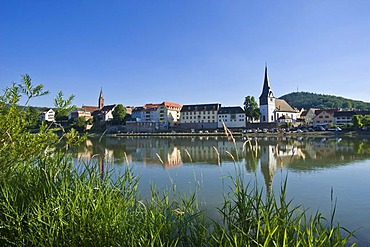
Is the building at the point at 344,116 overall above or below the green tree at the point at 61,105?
above

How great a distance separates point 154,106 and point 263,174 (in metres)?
92.6

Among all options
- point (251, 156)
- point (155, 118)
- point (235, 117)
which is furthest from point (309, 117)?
point (251, 156)

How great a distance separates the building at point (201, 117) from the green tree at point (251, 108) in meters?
11.1

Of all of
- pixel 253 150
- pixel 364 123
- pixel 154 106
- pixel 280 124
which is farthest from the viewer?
pixel 154 106

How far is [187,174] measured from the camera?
16094 millimetres

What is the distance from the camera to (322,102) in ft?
554

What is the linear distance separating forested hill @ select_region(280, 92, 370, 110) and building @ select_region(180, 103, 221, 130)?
8420 centimetres

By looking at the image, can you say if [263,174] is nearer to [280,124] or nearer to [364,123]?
[364,123]

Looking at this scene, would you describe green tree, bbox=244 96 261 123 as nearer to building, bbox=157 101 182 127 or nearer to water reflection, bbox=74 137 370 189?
building, bbox=157 101 182 127

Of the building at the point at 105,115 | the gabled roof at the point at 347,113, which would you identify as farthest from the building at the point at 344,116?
the building at the point at 105,115

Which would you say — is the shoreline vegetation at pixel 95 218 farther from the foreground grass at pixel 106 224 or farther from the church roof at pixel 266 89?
the church roof at pixel 266 89

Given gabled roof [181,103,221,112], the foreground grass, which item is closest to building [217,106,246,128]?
gabled roof [181,103,221,112]

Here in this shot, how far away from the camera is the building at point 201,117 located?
308ft

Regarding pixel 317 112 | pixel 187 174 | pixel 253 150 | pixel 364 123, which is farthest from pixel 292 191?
pixel 317 112
